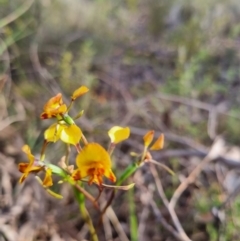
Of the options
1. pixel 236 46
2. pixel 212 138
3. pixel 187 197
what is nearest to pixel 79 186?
pixel 187 197

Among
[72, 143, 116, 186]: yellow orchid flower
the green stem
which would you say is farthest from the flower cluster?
the green stem

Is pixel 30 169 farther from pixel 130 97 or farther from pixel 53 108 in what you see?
pixel 130 97

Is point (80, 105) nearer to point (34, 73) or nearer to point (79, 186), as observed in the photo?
point (34, 73)

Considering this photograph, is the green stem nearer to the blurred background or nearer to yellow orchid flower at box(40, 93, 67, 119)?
the blurred background

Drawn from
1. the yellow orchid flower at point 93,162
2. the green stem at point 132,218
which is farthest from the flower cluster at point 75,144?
the green stem at point 132,218

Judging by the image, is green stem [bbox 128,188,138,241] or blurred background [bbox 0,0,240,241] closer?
green stem [bbox 128,188,138,241]

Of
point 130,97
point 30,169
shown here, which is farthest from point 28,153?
point 130,97
